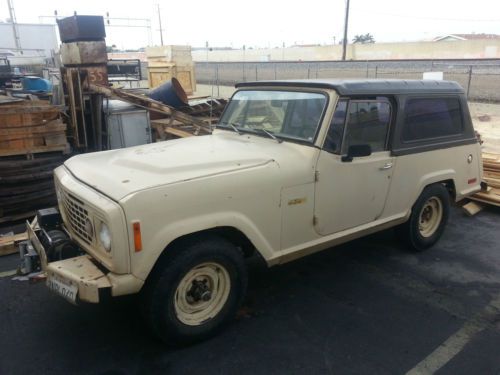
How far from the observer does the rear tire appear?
4.74 m

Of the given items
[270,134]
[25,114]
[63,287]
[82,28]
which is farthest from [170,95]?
[63,287]

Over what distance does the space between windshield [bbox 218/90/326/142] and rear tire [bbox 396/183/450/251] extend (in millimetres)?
1716

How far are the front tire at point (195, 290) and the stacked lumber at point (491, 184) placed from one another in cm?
458

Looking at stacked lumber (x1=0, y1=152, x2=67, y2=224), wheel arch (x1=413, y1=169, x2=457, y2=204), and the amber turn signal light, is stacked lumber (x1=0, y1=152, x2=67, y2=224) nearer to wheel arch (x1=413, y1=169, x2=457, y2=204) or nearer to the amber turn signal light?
the amber turn signal light

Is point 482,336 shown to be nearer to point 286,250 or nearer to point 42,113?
point 286,250

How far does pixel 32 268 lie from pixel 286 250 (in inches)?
81.4

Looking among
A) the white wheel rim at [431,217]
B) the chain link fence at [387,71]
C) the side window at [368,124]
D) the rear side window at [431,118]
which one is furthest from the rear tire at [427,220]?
the chain link fence at [387,71]

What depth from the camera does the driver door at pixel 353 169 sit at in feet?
12.2

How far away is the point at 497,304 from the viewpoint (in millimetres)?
3855

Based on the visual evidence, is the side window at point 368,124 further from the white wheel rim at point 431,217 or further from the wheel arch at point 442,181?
the white wheel rim at point 431,217

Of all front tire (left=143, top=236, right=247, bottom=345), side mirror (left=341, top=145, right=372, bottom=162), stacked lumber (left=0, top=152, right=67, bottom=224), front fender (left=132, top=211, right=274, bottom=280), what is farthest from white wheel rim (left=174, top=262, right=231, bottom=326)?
stacked lumber (left=0, top=152, right=67, bottom=224)

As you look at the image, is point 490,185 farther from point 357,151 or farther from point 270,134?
point 270,134

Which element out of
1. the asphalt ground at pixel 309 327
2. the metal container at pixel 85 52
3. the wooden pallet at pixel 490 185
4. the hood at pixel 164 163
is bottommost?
Answer: the asphalt ground at pixel 309 327

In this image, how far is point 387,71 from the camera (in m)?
21.7
